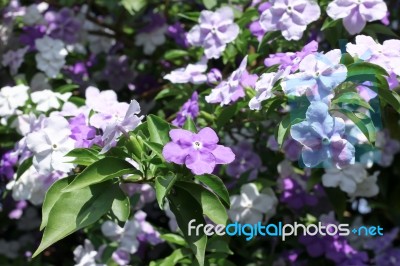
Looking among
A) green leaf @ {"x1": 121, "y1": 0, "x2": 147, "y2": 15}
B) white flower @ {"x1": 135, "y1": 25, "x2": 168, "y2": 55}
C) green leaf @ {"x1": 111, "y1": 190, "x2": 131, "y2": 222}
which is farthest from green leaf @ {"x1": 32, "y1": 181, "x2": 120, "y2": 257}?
white flower @ {"x1": 135, "y1": 25, "x2": 168, "y2": 55}

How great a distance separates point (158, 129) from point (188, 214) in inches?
7.7

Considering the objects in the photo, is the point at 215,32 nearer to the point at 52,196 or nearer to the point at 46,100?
the point at 46,100

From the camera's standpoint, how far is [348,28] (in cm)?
185

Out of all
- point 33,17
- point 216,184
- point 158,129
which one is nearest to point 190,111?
point 158,129

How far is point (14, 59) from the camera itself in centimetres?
240

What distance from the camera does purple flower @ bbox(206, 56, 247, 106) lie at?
5.78 feet

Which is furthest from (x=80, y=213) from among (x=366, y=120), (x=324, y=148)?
(x=366, y=120)

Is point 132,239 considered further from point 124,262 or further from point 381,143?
point 381,143

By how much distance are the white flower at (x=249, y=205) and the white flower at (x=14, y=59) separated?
0.86m

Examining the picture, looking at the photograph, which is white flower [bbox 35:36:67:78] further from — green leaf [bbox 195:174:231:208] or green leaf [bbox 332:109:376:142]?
green leaf [bbox 332:109:376:142]

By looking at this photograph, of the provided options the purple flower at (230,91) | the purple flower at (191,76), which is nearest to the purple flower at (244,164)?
the purple flower at (191,76)

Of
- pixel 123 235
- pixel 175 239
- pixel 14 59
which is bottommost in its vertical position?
pixel 123 235

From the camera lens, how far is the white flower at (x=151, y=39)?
254cm

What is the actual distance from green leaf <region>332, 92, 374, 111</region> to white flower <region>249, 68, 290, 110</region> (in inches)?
4.7
